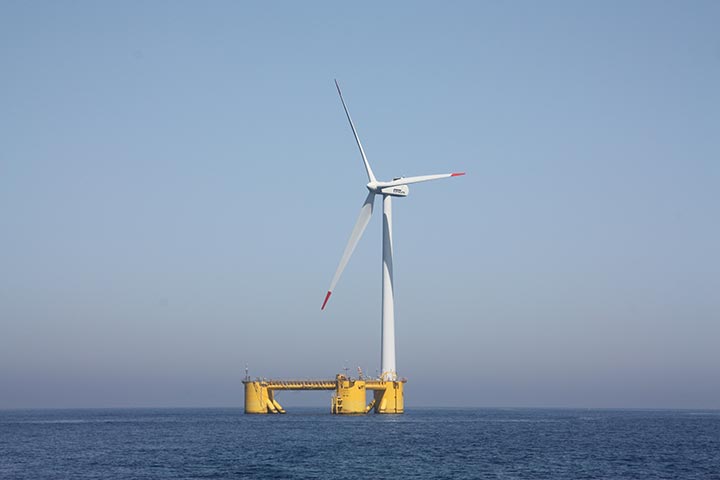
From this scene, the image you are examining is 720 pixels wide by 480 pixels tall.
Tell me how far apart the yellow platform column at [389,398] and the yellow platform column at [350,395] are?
11.5 ft

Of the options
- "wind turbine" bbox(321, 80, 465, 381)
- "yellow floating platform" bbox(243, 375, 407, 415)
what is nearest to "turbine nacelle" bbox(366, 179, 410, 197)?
"wind turbine" bbox(321, 80, 465, 381)

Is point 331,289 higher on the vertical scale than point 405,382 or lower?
higher

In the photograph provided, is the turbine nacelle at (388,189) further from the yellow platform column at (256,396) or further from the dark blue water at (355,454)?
the yellow platform column at (256,396)

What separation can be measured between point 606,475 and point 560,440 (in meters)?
51.2

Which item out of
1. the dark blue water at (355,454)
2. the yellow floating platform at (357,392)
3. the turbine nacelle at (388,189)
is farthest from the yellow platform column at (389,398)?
the turbine nacelle at (388,189)

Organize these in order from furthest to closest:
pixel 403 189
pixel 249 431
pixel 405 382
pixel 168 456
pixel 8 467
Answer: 1. pixel 405 382
2. pixel 403 189
3. pixel 249 431
4. pixel 168 456
5. pixel 8 467

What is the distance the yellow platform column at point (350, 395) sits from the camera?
181 metres

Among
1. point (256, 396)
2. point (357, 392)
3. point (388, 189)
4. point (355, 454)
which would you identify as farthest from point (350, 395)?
point (355, 454)

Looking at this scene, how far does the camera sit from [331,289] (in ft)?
513

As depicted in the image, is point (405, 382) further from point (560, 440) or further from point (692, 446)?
point (692, 446)

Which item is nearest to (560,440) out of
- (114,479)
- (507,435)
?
(507,435)

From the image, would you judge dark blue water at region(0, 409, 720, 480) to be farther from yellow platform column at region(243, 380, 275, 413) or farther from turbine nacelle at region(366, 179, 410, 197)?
turbine nacelle at region(366, 179, 410, 197)

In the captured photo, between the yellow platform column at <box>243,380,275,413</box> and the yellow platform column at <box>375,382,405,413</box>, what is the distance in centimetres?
2628

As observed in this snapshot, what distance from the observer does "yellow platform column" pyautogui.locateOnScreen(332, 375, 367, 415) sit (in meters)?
181
